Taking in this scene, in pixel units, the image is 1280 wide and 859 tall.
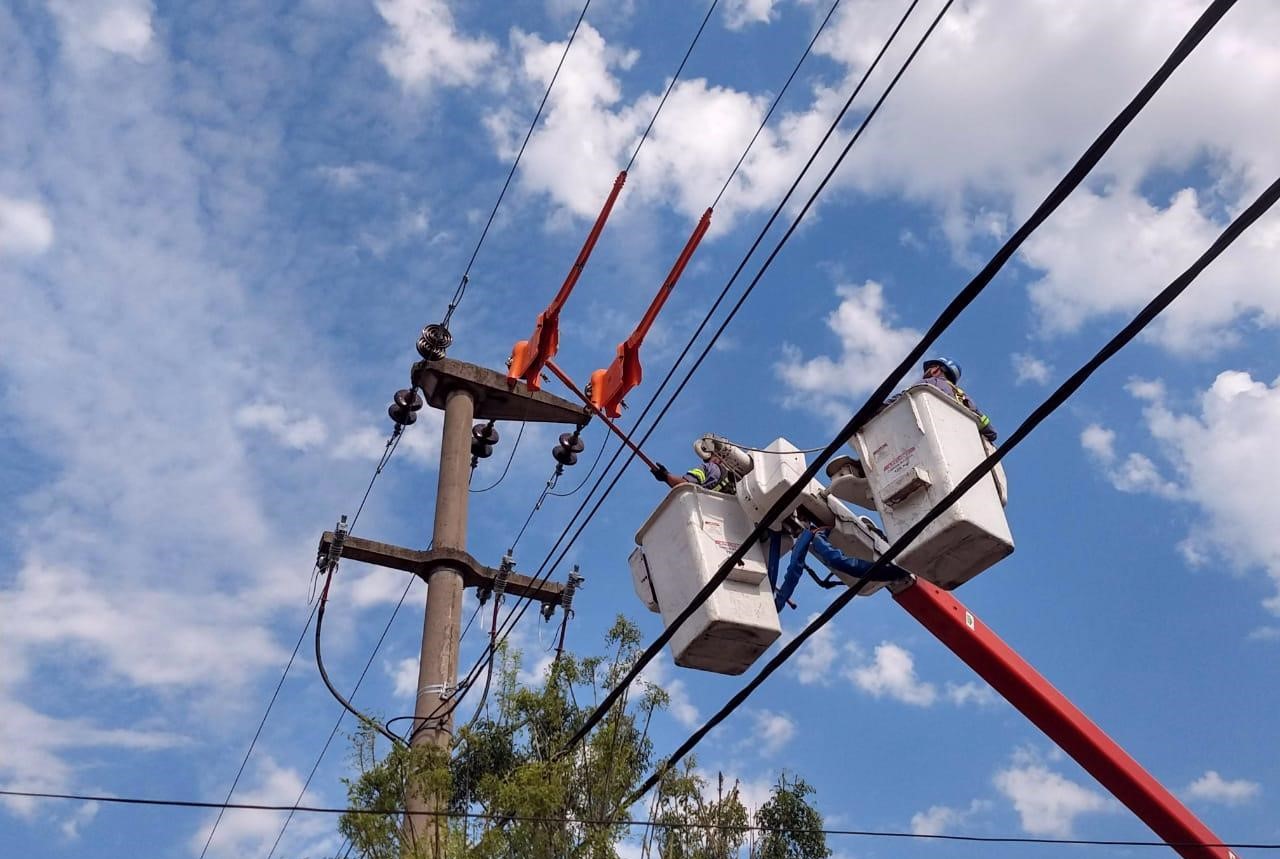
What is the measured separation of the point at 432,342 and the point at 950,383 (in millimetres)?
6455

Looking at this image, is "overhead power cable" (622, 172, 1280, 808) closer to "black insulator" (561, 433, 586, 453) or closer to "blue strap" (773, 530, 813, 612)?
"blue strap" (773, 530, 813, 612)

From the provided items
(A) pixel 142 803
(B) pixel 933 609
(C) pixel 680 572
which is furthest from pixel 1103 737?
(A) pixel 142 803

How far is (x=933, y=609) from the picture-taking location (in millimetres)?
9906

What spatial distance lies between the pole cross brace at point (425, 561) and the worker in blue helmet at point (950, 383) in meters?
5.06

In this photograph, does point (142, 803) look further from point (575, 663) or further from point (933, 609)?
point (933, 609)

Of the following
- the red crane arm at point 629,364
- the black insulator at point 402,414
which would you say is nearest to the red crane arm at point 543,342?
the red crane arm at point 629,364

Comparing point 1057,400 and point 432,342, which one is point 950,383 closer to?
point 1057,400

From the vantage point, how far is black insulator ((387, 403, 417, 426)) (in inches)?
564

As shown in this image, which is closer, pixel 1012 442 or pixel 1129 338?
pixel 1129 338

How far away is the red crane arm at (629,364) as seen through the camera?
938 cm

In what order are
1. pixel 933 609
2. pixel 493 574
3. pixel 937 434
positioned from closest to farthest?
pixel 937 434, pixel 933 609, pixel 493 574

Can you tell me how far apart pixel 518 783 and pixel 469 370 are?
16.3ft

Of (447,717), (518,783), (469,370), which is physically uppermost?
(469,370)

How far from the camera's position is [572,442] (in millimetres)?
15047
